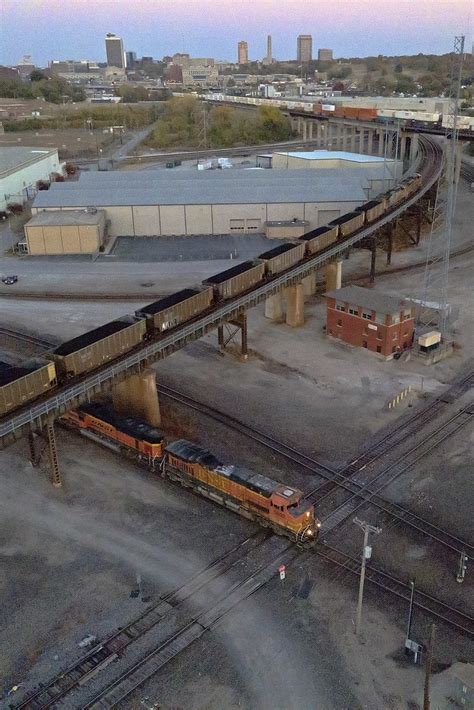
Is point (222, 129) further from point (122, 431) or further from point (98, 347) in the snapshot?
point (122, 431)

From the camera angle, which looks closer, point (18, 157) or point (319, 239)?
point (319, 239)

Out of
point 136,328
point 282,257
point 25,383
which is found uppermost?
point 282,257

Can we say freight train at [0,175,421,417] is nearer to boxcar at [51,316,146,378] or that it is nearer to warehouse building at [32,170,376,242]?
boxcar at [51,316,146,378]

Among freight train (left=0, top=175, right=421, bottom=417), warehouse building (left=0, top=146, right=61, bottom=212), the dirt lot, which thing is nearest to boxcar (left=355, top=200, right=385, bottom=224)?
freight train (left=0, top=175, right=421, bottom=417)

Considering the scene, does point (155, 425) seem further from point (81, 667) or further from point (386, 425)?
point (81, 667)

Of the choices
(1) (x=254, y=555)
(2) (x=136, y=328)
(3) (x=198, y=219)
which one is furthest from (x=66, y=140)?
(1) (x=254, y=555)

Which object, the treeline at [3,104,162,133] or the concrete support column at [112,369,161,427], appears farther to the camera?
the treeline at [3,104,162,133]

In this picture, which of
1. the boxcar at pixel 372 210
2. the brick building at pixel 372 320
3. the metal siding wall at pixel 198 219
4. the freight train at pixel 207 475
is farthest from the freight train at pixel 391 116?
the freight train at pixel 207 475
